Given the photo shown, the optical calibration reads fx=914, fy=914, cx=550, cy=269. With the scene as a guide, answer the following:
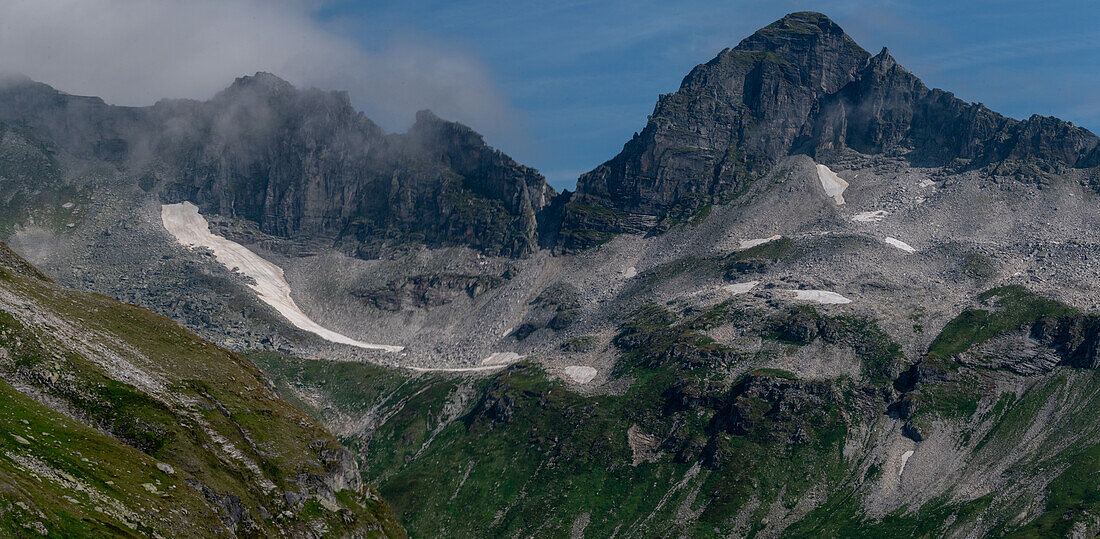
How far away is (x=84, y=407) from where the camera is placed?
106 metres

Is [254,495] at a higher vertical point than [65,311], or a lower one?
lower

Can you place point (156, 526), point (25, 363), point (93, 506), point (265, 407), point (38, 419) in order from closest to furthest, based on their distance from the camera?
point (93, 506) < point (156, 526) < point (38, 419) < point (25, 363) < point (265, 407)

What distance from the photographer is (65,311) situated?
131750mm

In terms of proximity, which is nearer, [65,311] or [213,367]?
[65,311]

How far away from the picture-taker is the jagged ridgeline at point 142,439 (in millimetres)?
80125

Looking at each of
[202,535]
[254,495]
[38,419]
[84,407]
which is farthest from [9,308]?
[202,535]

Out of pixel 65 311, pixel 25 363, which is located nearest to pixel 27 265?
pixel 65 311

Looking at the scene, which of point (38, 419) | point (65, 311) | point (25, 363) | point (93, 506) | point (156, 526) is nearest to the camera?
point (93, 506)

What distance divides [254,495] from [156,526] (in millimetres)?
32419

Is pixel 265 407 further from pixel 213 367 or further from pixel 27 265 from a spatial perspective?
pixel 27 265

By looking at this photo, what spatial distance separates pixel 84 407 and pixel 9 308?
1902 centimetres

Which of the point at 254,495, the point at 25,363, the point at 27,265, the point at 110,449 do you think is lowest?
the point at 254,495

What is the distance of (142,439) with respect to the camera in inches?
4222

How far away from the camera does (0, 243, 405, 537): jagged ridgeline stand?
263ft
